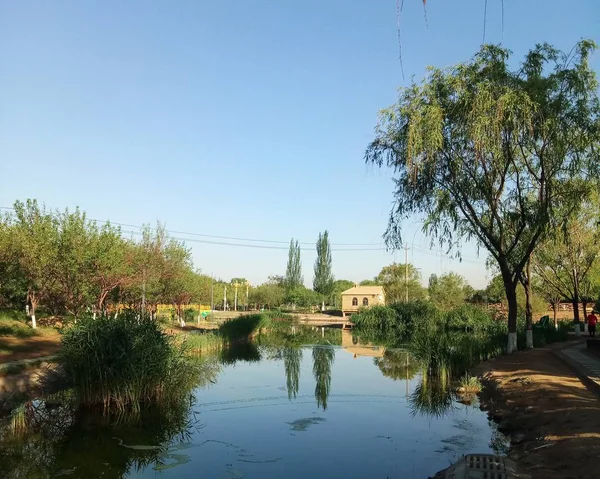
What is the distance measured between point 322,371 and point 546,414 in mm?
11719

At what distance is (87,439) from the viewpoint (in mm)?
10297

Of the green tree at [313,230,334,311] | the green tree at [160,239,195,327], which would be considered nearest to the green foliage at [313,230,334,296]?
the green tree at [313,230,334,311]

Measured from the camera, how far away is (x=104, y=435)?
10.6 m

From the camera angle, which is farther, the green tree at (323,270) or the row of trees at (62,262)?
the green tree at (323,270)

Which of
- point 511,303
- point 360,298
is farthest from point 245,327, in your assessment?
point 360,298

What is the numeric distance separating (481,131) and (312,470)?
11.1 meters

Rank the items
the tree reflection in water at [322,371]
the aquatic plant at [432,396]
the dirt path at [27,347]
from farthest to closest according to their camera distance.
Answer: the dirt path at [27,347] → the tree reflection in water at [322,371] → the aquatic plant at [432,396]

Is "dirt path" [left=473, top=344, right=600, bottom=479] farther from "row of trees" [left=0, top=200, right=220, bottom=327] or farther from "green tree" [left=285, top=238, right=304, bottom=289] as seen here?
"green tree" [left=285, top=238, right=304, bottom=289]

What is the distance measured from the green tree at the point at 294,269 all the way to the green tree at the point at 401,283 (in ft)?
63.8

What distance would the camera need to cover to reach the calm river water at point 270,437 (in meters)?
8.95

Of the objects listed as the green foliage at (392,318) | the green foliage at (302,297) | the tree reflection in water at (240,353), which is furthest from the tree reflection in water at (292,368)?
the green foliage at (302,297)

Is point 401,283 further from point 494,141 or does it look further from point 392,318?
point 494,141

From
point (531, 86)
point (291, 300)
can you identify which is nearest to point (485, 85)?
point (531, 86)

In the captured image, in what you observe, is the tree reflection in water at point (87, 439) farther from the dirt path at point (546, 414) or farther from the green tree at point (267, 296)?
the green tree at point (267, 296)
